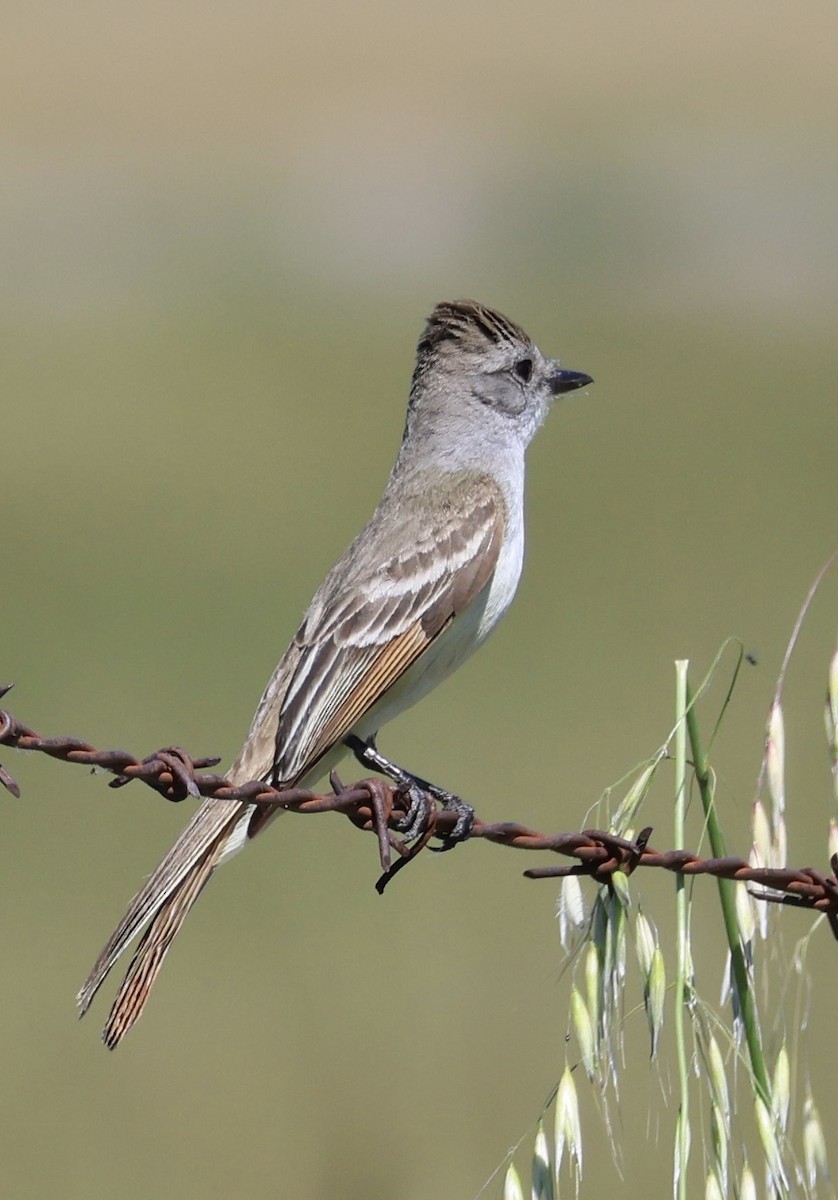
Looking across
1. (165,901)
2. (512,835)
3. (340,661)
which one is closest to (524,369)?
(340,661)

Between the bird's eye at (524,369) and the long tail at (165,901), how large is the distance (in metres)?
2.11

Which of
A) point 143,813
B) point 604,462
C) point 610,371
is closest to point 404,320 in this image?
point 610,371

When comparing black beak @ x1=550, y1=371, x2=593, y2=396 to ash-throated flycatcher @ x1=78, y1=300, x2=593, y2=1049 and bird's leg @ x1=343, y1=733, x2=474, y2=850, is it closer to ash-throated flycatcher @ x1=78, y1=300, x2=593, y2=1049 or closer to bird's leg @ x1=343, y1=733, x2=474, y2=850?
ash-throated flycatcher @ x1=78, y1=300, x2=593, y2=1049

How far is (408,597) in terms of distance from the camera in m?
4.95

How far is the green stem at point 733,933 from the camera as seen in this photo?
322cm

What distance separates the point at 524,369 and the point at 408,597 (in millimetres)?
1350

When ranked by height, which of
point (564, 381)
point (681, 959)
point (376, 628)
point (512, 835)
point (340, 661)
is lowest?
point (681, 959)

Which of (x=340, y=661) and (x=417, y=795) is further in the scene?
(x=340, y=661)

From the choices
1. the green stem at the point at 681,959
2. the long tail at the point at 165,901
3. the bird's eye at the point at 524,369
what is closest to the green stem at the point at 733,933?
the green stem at the point at 681,959

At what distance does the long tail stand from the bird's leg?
426mm

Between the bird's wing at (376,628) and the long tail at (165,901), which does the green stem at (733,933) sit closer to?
the long tail at (165,901)

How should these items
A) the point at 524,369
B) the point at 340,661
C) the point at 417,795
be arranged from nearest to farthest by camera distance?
the point at 417,795 < the point at 340,661 < the point at 524,369

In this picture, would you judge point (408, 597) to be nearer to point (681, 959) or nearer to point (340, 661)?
point (340, 661)

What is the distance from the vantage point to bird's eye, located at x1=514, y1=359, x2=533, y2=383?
595 cm
